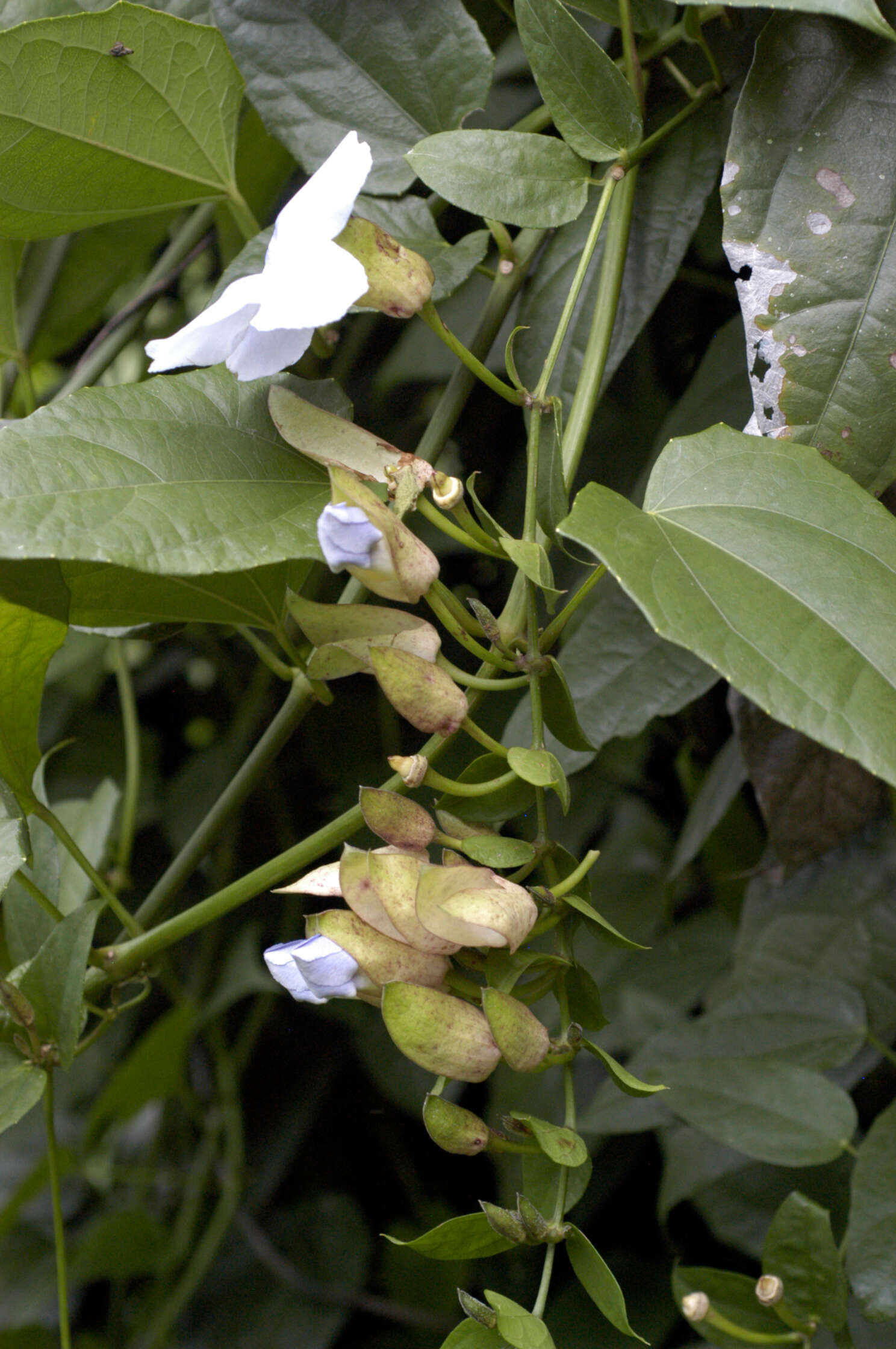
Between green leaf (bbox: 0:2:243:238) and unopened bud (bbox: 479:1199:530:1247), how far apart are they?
30 centimetres

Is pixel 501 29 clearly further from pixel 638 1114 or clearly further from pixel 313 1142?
pixel 313 1142

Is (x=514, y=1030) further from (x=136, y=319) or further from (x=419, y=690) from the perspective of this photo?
(x=136, y=319)

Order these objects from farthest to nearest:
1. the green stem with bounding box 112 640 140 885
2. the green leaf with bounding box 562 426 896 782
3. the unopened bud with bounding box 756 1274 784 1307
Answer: the green stem with bounding box 112 640 140 885, the unopened bud with bounding box 756 1274 784 1307, the green leaf with bounding box 562 426 896 782

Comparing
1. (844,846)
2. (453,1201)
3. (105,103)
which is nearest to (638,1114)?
(844,846)

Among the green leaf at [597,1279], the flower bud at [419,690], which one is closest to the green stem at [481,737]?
the flower bud at [419,690]

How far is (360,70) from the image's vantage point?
13.8 inches

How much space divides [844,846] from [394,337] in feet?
1.22

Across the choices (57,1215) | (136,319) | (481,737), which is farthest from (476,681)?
(136,319)

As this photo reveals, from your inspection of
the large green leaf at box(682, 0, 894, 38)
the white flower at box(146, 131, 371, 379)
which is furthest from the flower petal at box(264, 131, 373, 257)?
the large green leaf at box(682, 0, 894, 38)

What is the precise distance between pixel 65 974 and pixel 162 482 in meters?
0.15

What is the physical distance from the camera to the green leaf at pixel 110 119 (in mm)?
298

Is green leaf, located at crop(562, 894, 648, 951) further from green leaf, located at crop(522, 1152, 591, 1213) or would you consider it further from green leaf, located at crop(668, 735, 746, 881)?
green leaf, located at crop(668, 735, 746, 881)

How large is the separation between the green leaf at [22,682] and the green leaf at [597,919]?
0.14m

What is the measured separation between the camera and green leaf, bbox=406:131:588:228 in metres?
0.28
